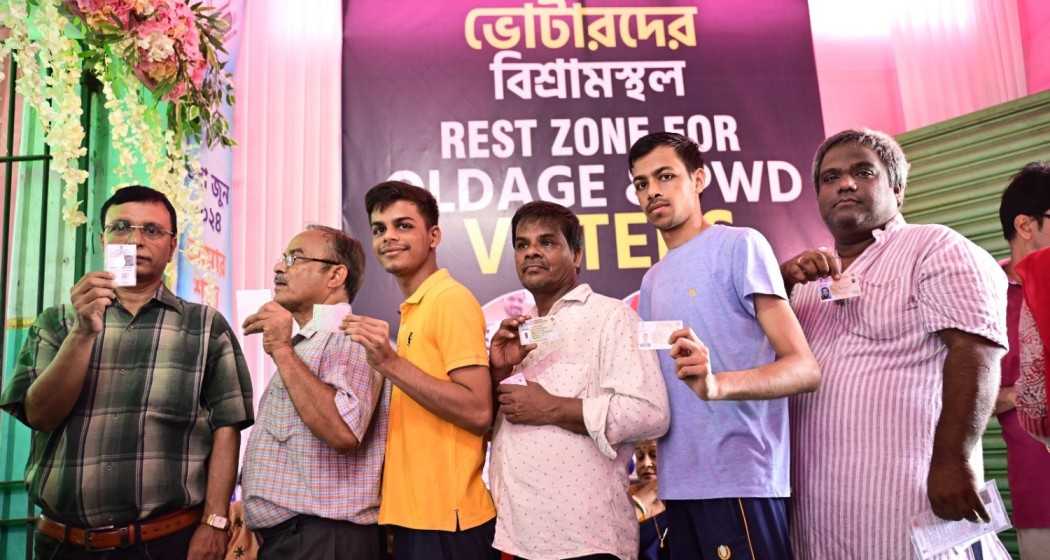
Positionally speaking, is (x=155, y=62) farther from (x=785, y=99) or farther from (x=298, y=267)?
(x=785, y=99)

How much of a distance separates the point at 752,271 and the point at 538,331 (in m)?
0.61

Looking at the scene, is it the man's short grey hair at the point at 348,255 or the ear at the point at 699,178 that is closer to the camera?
the ear at the point at 699,178

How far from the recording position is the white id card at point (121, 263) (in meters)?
2.31

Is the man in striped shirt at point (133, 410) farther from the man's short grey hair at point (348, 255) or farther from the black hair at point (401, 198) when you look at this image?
the black hair at point (401, 198)

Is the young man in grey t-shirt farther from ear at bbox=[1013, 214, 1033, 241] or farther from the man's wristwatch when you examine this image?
the man's wristwatch

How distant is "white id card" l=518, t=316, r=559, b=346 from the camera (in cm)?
225

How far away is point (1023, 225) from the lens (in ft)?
8.49

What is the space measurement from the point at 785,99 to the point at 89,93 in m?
Answer: 3.79

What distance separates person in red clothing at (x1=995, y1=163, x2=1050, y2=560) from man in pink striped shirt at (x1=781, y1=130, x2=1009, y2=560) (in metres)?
0.56

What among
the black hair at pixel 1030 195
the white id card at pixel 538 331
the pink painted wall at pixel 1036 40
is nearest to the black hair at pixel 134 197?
the white id card at pixel 538 331

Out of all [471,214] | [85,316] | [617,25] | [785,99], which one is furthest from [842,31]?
[85,316]

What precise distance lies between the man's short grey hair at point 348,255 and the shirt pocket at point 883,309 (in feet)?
5.05

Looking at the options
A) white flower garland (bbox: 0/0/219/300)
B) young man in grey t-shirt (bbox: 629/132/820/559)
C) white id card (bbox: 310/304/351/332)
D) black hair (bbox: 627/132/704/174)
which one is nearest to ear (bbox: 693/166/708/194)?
black hair (bbox: 627/132/704/174)

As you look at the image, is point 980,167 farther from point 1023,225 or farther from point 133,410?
point 133,410
